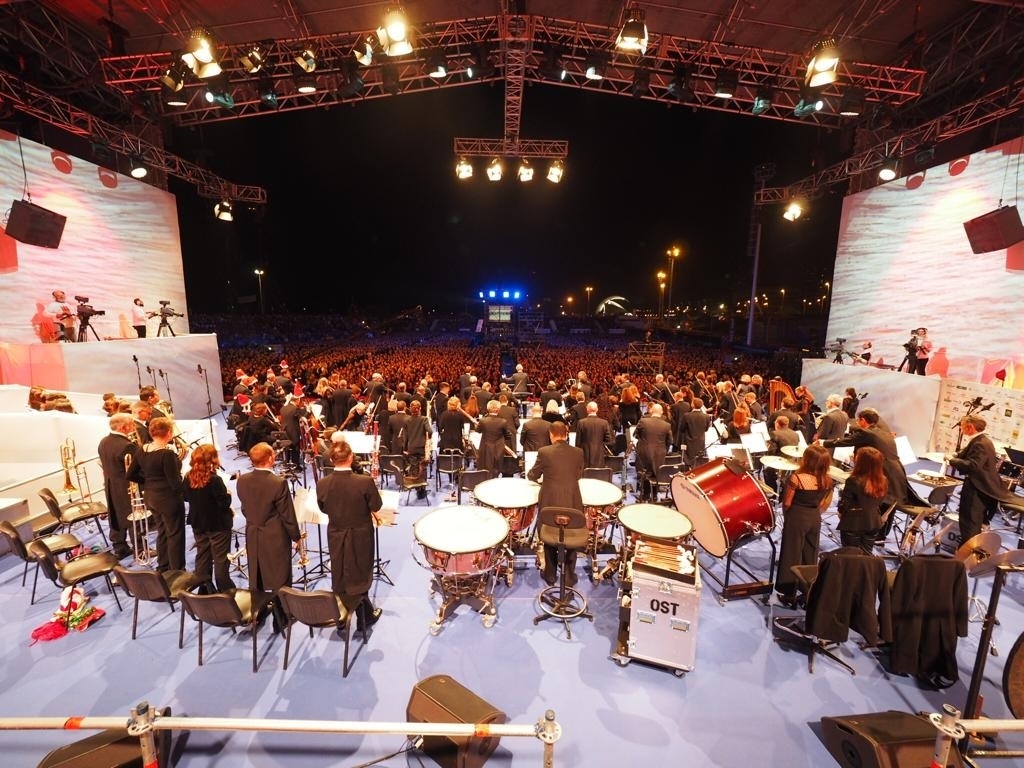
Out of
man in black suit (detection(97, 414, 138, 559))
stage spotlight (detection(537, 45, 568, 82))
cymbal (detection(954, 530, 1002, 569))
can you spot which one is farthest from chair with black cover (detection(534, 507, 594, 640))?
stage spotlight (detection(537, 45, 568, 82))

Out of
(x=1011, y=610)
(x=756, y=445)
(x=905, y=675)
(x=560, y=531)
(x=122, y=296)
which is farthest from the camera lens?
(x=122, y=296)

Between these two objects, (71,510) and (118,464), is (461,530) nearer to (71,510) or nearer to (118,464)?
(118,464)

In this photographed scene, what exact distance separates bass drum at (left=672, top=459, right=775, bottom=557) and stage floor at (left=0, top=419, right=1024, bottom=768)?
0.93 meters

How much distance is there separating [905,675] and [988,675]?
0.74 meters

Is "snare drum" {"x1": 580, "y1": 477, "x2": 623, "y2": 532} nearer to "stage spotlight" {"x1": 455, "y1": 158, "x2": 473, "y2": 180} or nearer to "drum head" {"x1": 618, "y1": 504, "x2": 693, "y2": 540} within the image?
"drum head" {"x1": 618, "y1": 504, "x2": 693, "y2": 540}

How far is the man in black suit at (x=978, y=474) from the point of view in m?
5.39

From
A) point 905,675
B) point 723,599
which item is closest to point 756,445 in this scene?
point 723,599

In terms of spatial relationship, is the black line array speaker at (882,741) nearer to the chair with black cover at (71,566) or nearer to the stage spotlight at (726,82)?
the chair with black cover at (71,566)

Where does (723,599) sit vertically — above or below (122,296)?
below

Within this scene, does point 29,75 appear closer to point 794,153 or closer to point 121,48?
point 121,48

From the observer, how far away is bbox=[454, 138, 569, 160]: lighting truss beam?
14.0 metres

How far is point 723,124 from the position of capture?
2027cm

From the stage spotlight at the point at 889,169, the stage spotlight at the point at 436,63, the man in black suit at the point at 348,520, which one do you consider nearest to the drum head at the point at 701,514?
the man in black suit at the point at 348,520

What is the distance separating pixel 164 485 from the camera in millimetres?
4895
